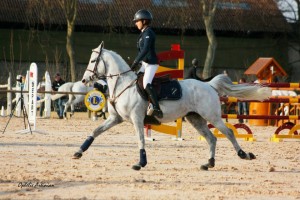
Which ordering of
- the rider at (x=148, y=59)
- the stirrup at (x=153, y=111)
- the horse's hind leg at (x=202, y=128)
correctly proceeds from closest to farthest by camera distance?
the rider at (x=148, y=59)
the stirrup at (x=153, y=111)
the horse's hind leg at (x=202, y=128)

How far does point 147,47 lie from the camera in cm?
1404

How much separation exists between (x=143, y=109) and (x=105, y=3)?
132 ft

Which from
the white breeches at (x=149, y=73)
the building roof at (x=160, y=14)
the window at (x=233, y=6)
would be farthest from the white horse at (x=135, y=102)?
the window at (x=233, y=6)

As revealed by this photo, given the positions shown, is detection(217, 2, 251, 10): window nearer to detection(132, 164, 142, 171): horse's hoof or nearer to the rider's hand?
the rider's hand

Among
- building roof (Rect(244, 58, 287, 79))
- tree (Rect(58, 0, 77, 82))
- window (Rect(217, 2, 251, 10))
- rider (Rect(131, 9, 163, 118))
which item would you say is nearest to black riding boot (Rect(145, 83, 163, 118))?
rider (Rect(131, 9, 163, 118))

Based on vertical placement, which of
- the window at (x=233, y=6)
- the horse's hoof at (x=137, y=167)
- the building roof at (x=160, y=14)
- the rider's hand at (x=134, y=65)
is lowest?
the horse's hoof at (x=137, y=167)

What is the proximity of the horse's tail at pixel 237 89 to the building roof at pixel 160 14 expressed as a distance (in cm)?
3469

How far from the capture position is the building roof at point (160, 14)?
2044 inches

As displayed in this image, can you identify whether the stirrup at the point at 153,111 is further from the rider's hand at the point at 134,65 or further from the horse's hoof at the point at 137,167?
the horse's hoof at the point at 137,167

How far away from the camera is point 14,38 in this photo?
5309 cm

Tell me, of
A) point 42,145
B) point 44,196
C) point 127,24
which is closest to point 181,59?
point 42,145

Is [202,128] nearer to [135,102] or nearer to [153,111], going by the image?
[153,111]

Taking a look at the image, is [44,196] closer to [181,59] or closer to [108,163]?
[108,163]

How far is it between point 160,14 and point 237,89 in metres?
40.1
